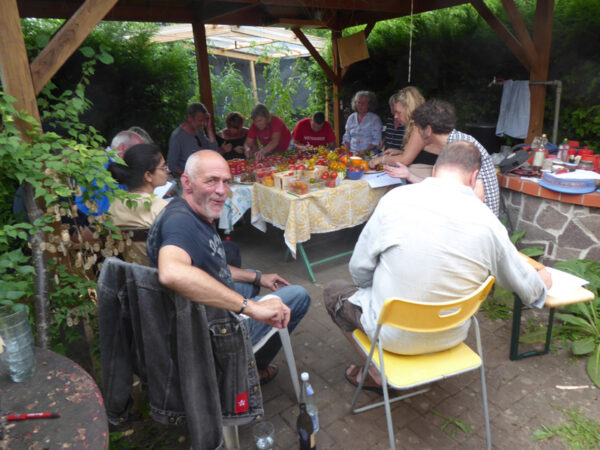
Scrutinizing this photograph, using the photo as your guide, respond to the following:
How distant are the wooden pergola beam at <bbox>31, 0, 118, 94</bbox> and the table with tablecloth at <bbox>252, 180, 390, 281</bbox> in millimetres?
1956

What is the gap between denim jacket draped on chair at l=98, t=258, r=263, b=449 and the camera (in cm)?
161

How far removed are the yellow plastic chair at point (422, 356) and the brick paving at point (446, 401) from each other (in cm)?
30

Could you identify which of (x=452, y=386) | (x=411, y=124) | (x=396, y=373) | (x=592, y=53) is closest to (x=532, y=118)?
(x=592, y=53)

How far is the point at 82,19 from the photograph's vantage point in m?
2.46

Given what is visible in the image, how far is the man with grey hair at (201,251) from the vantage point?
155cm

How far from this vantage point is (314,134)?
22.7 ft

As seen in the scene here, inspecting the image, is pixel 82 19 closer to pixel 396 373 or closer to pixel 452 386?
pixel 396 373

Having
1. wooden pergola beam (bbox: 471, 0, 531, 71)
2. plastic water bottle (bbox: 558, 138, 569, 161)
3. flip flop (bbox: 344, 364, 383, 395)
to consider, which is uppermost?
wooden pergola beam (bbox: 471, 0, 531, 71)

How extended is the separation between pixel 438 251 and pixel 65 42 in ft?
7.88

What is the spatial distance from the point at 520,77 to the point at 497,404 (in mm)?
5081

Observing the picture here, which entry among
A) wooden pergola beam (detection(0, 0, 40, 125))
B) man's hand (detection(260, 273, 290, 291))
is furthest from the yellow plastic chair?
wooden pergola beam (detection(0, 0, 40, 125))

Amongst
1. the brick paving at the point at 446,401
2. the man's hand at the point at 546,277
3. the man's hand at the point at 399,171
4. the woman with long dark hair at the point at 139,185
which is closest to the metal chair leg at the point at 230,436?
the brick paving at the point at 446,401

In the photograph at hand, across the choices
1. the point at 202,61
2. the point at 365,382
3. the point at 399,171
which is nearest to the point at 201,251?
the point at 365,382

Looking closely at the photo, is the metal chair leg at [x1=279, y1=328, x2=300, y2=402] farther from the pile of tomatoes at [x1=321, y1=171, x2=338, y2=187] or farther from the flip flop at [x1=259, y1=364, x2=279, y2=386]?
the pile of tomatoes at [x1=321, y1=171, x2=338, y2=187]
